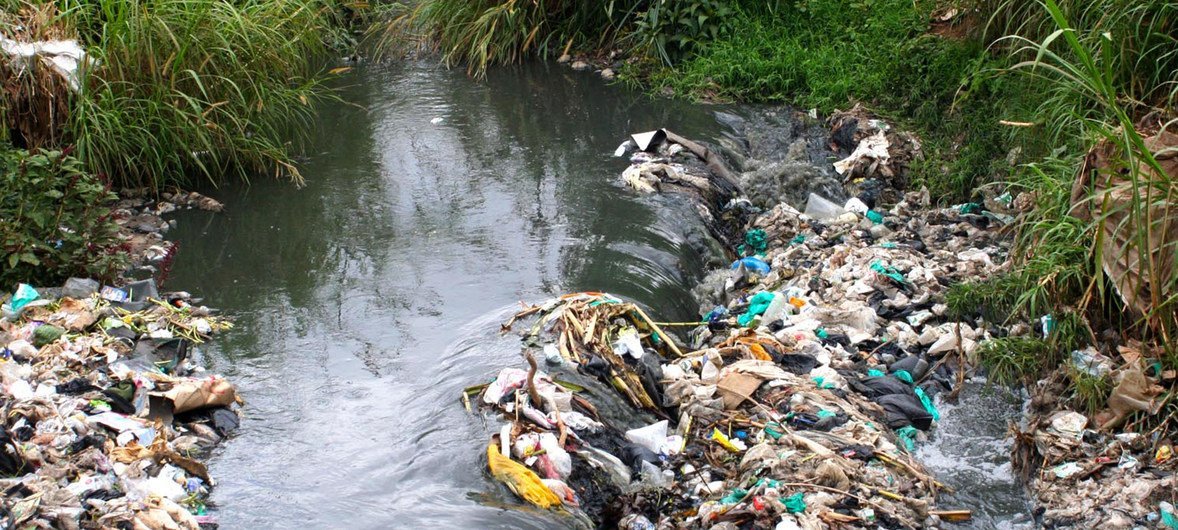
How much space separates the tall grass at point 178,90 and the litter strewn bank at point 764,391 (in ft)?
9.45

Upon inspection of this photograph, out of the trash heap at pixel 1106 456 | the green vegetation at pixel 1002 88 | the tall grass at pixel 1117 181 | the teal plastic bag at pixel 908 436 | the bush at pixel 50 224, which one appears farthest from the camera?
the bush at pixel 50 224

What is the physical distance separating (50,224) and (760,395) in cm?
344

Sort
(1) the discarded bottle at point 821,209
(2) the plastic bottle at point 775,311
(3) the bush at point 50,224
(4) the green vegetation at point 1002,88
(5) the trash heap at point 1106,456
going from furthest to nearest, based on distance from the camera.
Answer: (1) the discarded bottle at point 821,209 < (2) the plastic bottle at point 775,311 < (3) the bush at point 50,224 < (4) the green vegetation at point 1002,88 < (5) the trash heap at point 1106,456

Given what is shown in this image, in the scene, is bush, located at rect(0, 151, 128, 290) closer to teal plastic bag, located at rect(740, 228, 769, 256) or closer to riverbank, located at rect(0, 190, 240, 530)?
riverbank, located at rect(0, 190, 240, 530)

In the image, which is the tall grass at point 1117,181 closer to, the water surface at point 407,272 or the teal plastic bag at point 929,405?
the teal plastic bag at point 929,405

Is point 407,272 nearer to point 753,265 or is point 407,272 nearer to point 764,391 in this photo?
point 753,265

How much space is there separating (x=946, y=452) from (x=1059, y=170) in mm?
1739

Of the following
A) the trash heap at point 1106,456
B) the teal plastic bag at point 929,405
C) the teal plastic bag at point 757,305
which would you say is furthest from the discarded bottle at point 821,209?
the trash heap at point 1106,456

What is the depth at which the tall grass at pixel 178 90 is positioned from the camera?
20.6 ft

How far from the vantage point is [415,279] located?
5691 mm

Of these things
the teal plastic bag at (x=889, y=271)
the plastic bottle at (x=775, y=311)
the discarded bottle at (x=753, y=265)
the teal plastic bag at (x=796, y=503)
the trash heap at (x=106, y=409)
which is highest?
the trash heap at (x=106, y=409)

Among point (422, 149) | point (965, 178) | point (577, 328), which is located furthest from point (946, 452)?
point (422, 149)

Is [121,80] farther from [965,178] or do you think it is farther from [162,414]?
[965,178]

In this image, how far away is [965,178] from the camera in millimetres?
6926
